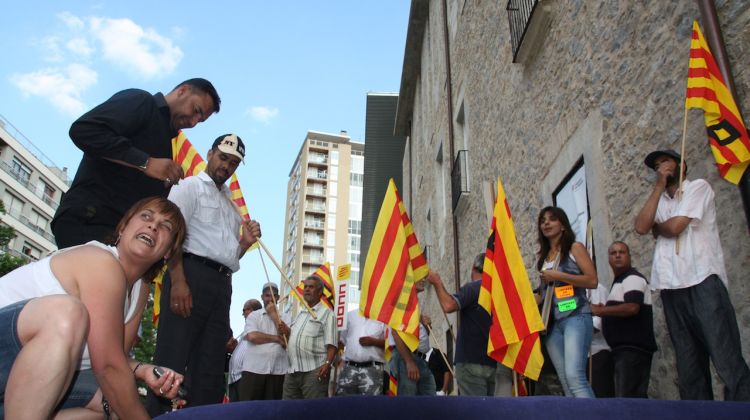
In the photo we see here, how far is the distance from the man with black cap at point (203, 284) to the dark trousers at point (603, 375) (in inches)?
103

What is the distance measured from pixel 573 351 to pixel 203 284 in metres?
2.26

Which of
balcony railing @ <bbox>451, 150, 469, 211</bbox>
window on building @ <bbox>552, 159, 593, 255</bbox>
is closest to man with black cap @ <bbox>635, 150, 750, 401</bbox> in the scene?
window on building @ <bbox>552, 159, 593, 255</bbox>

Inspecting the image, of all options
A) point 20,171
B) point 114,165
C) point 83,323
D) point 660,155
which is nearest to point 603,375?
point 660,155

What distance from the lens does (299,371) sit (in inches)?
234

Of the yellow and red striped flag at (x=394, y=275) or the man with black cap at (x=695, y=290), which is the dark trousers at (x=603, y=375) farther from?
the yellow and red striped flag at (x=394, y=275)

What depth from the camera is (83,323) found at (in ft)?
5.84

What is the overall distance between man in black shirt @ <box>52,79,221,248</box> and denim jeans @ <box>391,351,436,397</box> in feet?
11.2

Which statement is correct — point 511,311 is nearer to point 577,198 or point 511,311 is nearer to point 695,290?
point 695,290

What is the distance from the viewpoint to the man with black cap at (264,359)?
612 centimetres

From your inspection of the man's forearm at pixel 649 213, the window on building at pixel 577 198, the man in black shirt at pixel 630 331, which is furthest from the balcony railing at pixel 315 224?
the man's forearm at pixel 649 213

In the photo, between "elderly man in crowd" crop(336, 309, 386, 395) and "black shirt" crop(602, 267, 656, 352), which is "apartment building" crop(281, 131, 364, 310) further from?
"black shirt" crop(602, 267, 656, 352)

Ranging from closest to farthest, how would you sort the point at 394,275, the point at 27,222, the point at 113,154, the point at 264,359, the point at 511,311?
the point at 113,154
the point at 511,311
the point at 394,275
the point at 264,359
the point at 27,222

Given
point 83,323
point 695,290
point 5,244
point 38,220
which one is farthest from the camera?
point 38,220

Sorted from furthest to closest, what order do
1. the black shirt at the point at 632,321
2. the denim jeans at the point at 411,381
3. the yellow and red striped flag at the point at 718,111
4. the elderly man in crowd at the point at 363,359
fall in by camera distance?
1. the elderly man in crowd at the point at 363,359
2. the denim jeans at the point at 411,381
3. the black shirt at the point at 632,321
4. the yellow and red striped flag at the point at 718,111
